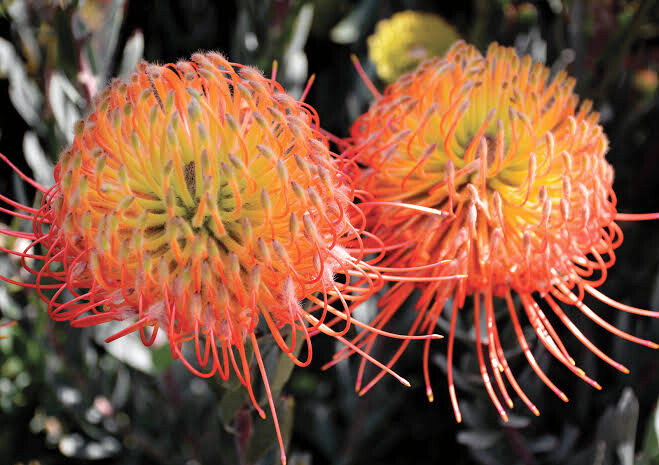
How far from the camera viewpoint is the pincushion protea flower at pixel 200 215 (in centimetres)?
53

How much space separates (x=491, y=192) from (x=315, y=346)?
0.49 meters

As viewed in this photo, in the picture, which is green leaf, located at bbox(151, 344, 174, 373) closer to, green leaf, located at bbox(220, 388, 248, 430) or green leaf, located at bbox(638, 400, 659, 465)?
green leaf, located at bbox(220, 388, 248, 430)

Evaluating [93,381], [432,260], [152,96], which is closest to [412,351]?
[432,260]

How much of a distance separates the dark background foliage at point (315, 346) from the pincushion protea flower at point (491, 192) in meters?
0.12

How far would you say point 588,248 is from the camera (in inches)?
27.1

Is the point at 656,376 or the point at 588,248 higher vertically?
the point at 588,248

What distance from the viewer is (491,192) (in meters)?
0.71

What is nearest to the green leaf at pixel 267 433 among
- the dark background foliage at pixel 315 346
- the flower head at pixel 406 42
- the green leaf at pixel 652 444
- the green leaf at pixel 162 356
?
the dark background foliage at pixel 315 346

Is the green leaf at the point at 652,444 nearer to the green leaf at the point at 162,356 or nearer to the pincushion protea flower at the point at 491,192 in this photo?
the pincushion protea flower at the point at 491,192

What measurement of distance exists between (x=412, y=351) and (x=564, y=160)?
0.47 metres

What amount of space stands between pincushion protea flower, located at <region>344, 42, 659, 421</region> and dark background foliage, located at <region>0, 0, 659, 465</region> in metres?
0.12

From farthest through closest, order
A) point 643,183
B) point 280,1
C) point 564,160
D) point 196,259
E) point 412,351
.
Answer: point 643,183 < point 412,351 < point 280,1 < point 564,160 < point 196,259

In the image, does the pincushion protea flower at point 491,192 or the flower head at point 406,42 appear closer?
the pincushion protea flower at point 491,192

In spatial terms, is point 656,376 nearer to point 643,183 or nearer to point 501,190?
point 643,183
